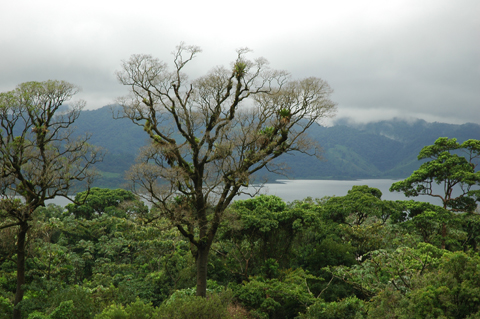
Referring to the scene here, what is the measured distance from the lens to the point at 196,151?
49.9ft

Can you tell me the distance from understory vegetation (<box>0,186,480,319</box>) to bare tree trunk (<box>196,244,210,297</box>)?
Answer: 29.3 inches

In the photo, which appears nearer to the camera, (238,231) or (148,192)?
(148,192)

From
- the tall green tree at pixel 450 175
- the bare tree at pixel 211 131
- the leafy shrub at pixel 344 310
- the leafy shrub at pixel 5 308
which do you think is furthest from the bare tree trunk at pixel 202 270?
the tall green tree at pixel 450 175

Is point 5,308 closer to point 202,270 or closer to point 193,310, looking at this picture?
point 202,270

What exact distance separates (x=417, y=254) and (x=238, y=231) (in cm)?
914

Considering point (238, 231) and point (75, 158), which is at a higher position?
point (75, 158)

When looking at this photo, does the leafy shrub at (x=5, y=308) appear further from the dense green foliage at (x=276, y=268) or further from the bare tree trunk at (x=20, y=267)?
the bare tree trunk at (x=20, y=267)

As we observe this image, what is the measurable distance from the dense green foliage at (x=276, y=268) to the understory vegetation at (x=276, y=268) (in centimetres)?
6

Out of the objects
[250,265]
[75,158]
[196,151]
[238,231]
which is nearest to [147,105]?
[196,151]

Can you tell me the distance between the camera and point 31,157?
14742 mm

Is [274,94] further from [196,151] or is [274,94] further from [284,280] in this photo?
[284,280]

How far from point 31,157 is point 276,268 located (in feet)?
44.5

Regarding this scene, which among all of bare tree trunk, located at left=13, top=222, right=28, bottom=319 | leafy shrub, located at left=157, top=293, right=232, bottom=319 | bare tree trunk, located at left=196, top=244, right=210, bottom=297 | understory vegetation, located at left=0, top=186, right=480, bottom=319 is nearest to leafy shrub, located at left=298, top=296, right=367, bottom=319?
understory vegetation, located at left=0, top=186, right=480, bottom=319

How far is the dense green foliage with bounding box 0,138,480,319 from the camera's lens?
967 cm
